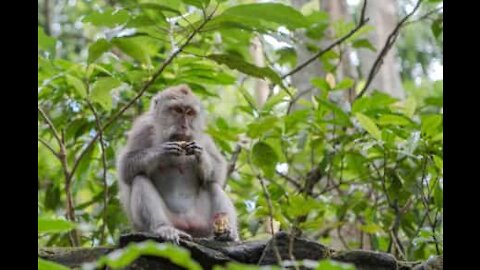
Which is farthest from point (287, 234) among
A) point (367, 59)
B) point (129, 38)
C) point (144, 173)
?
point (367, 59)

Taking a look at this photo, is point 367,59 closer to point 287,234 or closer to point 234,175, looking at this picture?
point 234,175

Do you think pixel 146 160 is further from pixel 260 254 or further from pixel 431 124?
pixel 431 124

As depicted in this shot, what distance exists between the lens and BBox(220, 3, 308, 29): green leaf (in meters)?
5.58

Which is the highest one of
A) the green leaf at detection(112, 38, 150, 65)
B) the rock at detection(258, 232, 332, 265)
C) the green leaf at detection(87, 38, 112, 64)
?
the green leaf at detection(112, 38, 150, 65)

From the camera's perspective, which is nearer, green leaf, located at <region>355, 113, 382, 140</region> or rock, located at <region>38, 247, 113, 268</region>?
rock, located at <region>38, 247, 113, 268</region>

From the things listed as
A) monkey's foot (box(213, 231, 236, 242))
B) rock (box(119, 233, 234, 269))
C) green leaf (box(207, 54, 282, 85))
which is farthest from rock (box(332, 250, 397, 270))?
green leaf (box(207, 54, 282, 85))

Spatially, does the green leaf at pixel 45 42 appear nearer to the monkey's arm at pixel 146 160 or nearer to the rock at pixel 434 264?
the monkey's arm at pixel 146 160

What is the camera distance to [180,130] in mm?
7605

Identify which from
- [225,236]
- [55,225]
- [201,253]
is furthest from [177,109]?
[55,225]

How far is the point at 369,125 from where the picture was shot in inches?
275

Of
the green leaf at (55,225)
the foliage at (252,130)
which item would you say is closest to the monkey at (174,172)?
the foliage at (252,130)

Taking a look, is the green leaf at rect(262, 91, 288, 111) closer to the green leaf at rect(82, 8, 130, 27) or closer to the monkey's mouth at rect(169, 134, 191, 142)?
the monkey's mouth at rect(169, 134, 191, 142)

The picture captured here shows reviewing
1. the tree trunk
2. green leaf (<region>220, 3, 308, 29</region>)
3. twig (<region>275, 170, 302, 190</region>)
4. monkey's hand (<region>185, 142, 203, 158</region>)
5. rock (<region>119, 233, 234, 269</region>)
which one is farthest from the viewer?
the tree trunk
